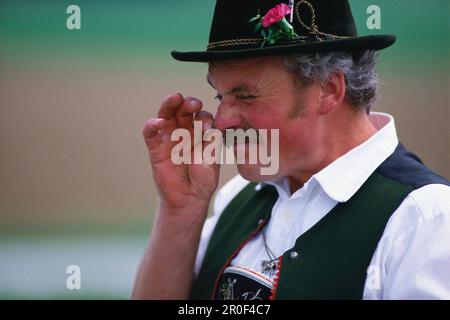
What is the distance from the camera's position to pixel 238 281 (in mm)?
1887

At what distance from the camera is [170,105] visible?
2006 millimetres

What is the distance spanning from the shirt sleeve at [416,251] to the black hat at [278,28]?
0.48m

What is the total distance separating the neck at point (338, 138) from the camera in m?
1.89

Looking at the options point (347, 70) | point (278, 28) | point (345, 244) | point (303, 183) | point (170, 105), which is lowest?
point (345, 244)

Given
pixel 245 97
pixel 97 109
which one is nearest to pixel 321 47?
pixel 245 97

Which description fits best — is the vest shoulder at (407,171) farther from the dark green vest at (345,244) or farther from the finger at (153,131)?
the finger at (153,131)

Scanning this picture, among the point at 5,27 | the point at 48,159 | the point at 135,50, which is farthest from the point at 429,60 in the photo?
the point at 5,27

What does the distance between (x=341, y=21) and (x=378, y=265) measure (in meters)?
0.73

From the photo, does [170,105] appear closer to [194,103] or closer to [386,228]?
[194,103]

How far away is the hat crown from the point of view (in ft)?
5.82

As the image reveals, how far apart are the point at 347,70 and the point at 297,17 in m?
0.23

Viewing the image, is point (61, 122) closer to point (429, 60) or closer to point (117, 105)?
point (117, 105)

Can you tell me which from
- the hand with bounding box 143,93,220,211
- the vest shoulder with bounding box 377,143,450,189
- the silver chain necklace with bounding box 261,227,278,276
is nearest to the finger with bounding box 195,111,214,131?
the hand with bounding box 143,93,220,211

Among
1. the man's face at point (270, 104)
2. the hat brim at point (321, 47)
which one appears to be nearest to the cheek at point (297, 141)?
the man's face at point (270, 104)
